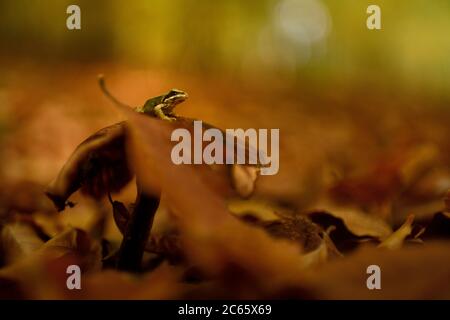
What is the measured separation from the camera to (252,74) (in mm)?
765

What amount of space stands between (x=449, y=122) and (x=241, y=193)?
304mm

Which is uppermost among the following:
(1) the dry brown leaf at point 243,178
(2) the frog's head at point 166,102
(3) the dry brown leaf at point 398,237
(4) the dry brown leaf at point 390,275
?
(2) the frog's head at point 166,102

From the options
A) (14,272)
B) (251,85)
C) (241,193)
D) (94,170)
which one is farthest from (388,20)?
(14,272)

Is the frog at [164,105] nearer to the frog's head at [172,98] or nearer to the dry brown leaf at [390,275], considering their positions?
the frog's head at [172,98]

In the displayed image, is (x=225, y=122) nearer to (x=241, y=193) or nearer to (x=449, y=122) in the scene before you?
(x=241, y=193)

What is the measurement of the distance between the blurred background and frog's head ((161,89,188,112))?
0.01 metres

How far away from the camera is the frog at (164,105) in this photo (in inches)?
29.0

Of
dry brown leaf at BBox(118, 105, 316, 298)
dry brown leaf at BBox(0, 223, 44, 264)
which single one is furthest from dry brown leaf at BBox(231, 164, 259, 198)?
dry brown leaf at BBox(0, 223, 44, 264)

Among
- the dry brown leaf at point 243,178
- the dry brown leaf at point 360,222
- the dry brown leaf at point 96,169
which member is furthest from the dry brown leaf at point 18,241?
the dry brown leaf at point 360,222

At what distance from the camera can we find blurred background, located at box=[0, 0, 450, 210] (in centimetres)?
75

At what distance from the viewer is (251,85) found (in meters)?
0.77

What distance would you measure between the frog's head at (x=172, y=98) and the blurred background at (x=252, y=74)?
0.04 feet

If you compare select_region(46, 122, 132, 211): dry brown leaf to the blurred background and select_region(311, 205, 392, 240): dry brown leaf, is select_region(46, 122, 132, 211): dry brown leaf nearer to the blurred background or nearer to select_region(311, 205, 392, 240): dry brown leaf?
the blurred background
